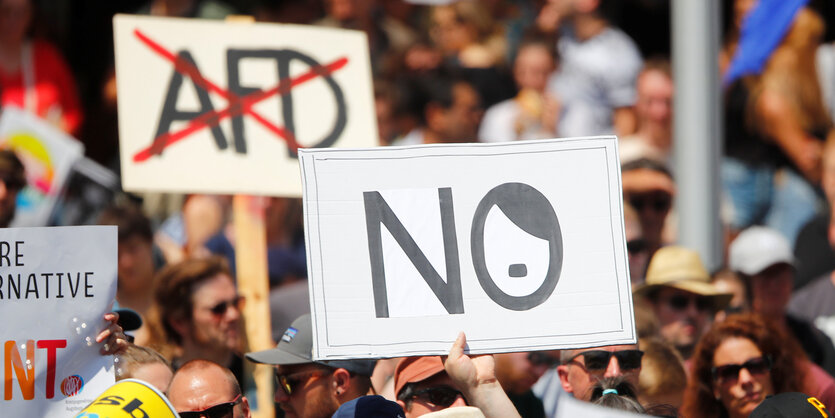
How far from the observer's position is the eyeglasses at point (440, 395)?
3645 mm

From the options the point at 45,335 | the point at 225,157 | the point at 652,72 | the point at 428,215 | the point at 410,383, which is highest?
the point at 652,72

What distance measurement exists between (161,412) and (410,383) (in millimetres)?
962

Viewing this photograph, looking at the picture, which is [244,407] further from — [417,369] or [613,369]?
[613,369]

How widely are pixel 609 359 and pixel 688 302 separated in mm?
1409

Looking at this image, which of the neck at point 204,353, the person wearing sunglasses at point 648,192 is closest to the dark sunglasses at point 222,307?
the neck at point 204,353

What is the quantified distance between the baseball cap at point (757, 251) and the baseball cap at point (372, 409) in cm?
286

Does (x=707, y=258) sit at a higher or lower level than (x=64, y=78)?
lower

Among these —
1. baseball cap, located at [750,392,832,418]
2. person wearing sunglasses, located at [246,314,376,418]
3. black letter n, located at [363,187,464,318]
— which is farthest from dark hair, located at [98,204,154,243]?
baseball cap, located at [750,392,832,418]

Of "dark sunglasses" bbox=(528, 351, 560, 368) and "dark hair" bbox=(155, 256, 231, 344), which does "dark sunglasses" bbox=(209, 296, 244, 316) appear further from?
"dark sunglasses" bbox=(528, 351, 560, 368)

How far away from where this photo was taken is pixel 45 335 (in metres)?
3.30

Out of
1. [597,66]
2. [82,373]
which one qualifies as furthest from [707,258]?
[82,373]

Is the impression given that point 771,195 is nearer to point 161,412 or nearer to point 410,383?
point 410,383

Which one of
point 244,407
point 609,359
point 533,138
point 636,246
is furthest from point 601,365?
point 533,138

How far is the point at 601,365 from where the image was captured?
4.01 meters
